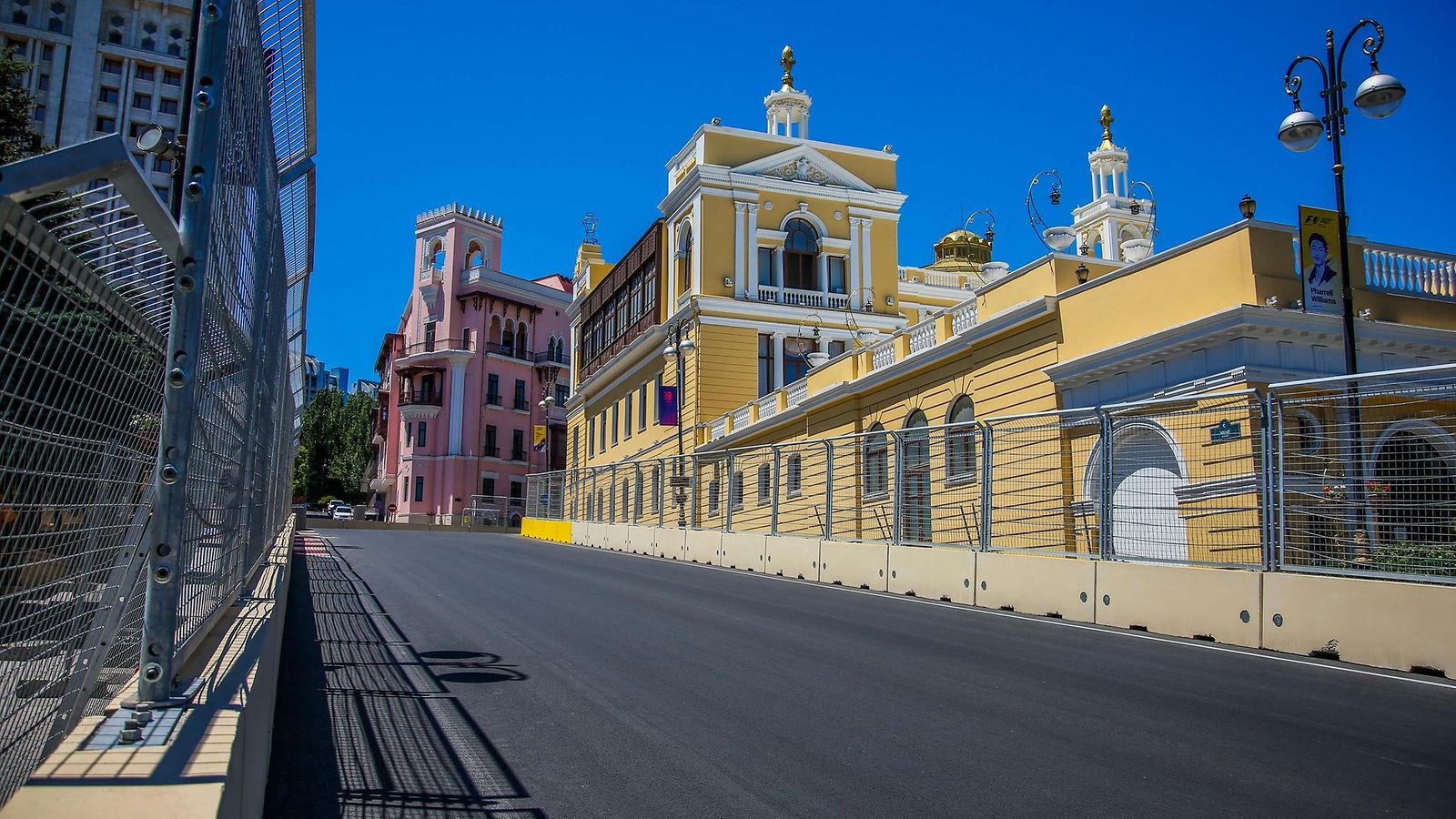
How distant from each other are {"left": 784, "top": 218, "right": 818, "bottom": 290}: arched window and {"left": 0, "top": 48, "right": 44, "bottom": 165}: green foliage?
26058mm

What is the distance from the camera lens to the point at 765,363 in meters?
38.4

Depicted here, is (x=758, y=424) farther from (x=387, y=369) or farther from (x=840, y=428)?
(x=387, y=369)

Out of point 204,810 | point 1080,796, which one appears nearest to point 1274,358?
point 1080,796

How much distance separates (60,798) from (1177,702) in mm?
6353

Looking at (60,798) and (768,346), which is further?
(768,346)

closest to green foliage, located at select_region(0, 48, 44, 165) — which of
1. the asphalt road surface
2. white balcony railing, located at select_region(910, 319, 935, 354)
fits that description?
the asphalt road surface

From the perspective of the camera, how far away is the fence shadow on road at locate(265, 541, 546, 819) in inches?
175

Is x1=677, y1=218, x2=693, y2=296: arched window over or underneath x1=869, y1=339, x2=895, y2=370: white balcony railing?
over

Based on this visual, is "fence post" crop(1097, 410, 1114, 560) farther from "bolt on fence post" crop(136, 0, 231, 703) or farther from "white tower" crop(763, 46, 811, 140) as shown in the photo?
"white tower" crop(763, 46, 811, 140)

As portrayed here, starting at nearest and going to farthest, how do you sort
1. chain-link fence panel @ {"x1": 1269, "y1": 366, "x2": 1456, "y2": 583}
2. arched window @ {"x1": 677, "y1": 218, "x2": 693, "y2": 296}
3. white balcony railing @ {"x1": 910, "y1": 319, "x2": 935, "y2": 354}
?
1. chain-link fence panel @ {"x1": 1269, "y1": 366, "x2": 1456, "y2": 583}
2. white balcony railing @ {"x1": 910, "y1": 319, "x2": 935, "y2": 354}
3. arched window @ {"x1": 677, "y1": 218, "x2": 693, "y2": 296}

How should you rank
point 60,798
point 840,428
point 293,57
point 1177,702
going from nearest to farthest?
point 60,798, point 293,57, point 1177,702, point 840,428

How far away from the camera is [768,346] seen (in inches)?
1516

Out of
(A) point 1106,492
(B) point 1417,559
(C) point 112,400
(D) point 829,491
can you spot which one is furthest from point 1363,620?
(D) point 829,491

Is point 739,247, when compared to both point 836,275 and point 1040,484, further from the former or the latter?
point 1040,484
